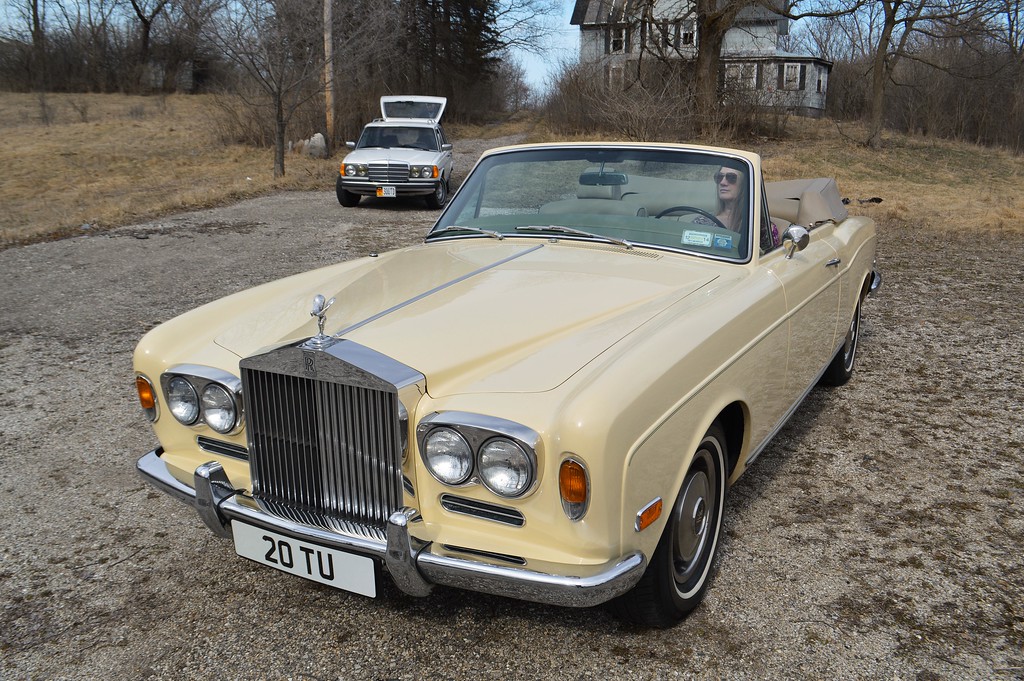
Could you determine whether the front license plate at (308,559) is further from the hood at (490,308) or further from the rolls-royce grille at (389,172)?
the rolls-royce grille at (389,172)

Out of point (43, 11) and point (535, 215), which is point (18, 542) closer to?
point (535, 215)

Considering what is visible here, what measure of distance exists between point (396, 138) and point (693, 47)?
15.5 meters

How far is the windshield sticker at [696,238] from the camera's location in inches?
144

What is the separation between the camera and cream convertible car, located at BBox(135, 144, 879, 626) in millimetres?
2227

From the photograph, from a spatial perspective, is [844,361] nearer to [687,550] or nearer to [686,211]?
[686,211]

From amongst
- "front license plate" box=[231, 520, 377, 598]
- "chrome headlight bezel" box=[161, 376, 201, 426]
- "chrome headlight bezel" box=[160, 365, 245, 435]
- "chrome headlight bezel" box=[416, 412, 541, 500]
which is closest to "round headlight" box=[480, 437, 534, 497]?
"chrome headlight bezel" box=[416, 412, 541, 500]

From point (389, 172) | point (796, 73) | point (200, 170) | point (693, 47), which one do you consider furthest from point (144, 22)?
point (389, 172)

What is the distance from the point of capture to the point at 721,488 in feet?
9.69

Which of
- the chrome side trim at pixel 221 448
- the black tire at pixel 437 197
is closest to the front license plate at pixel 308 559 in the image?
the chrome side trim at pixel 221 448

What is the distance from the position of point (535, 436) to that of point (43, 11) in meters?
51.5

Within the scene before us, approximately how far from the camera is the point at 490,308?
2.98 m

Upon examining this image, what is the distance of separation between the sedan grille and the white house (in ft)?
68.3

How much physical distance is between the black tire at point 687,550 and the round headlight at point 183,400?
159cm

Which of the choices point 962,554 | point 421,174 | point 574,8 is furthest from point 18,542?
point 574,8
